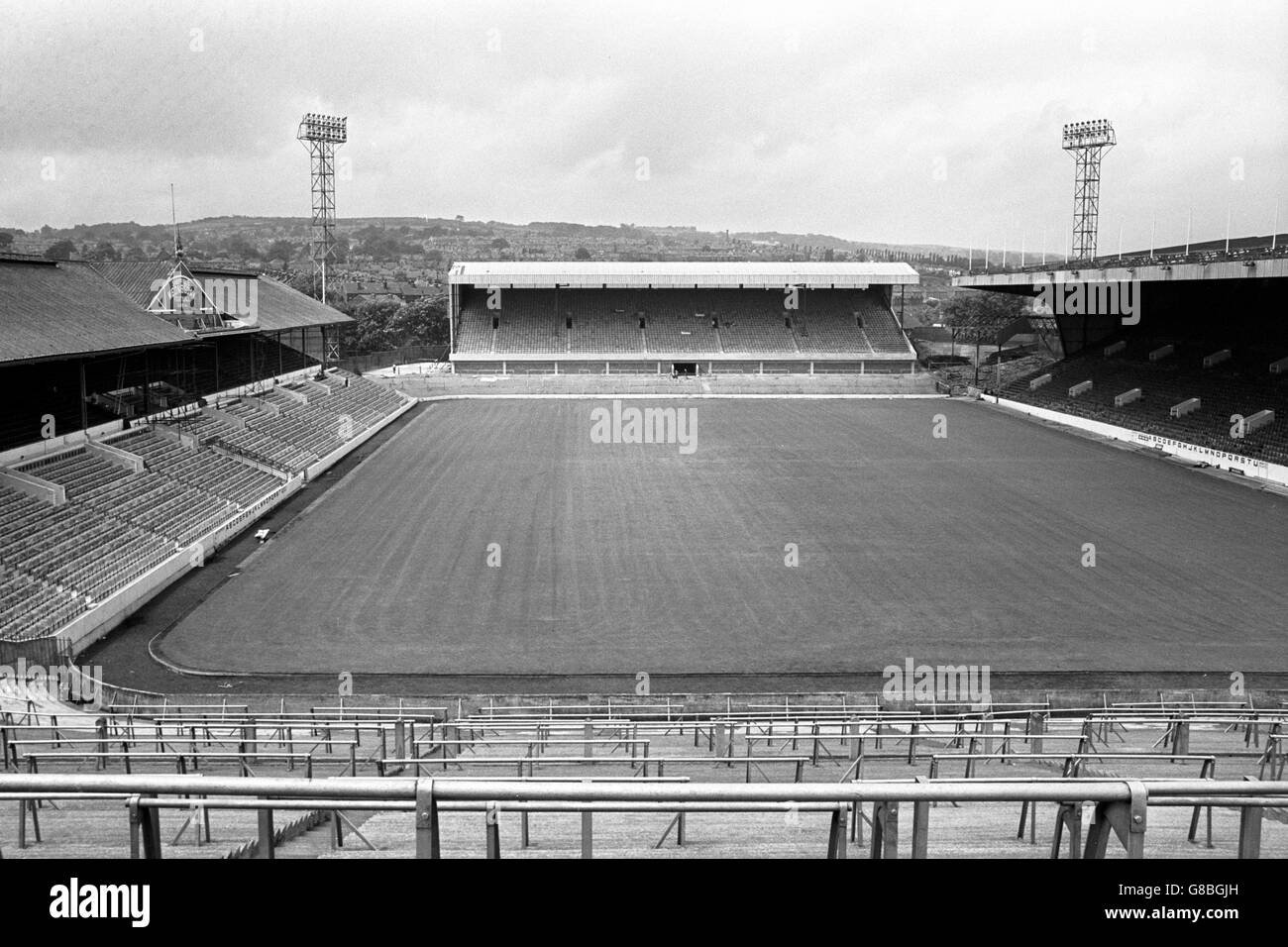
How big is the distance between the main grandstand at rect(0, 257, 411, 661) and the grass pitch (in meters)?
2.00

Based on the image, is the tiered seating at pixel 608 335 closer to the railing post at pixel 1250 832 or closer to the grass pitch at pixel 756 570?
the grass pitch at pixel 756 570

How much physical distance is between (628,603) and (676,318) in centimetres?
5696

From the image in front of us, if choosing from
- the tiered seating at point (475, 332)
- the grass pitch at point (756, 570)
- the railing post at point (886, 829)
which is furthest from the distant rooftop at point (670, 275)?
the railing post at point (886, 829)

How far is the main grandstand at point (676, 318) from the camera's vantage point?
73.9 metres

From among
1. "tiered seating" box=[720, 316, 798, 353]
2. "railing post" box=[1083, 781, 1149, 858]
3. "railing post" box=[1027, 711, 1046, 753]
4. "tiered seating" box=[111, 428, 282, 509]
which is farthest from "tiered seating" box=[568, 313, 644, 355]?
"railing post" box=[1083, 781, 1149, 858]

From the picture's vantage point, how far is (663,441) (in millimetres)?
47594

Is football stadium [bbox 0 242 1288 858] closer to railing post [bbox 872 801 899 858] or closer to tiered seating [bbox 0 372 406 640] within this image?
railing post [bbox 872 801 899 858]

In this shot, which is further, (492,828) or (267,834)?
(267,834)

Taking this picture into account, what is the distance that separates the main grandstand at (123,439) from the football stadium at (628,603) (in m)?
0.15

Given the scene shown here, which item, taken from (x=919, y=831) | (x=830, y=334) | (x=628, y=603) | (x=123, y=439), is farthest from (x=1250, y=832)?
(x=830, y=334)

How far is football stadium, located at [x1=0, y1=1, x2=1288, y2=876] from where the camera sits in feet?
17.7

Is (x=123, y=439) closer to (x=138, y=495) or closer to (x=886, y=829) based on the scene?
(x=138, y=495)

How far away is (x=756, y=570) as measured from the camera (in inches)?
1016
